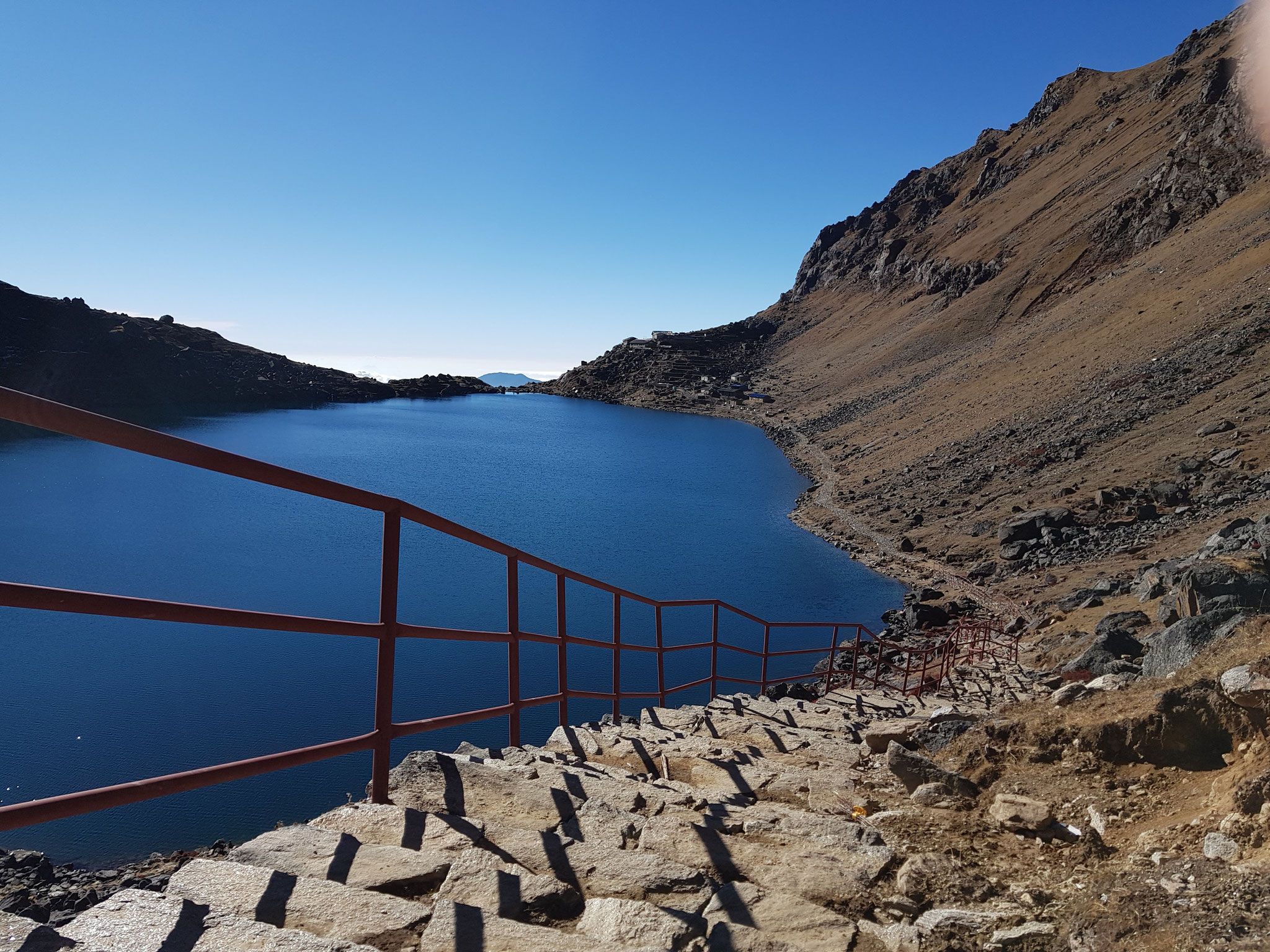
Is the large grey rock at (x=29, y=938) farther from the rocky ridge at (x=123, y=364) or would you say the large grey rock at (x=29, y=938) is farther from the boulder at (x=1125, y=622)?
the rocky ridge at (x=123, y=364)

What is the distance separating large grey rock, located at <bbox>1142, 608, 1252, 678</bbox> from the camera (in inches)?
244

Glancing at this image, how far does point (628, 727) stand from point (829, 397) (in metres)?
72.9

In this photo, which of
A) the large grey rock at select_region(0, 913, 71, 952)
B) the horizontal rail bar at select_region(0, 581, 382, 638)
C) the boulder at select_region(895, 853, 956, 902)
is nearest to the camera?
the large grey rock at select_region(0, 913, 71, 952)

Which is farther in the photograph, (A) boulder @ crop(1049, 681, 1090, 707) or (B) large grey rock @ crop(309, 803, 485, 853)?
(A) boulder @ crop(1049, 681, 1090, 707)

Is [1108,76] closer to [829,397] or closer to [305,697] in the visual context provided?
[829,397]

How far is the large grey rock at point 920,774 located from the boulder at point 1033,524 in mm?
23550

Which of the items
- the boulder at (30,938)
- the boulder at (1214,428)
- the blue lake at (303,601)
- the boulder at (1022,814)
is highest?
the boulder at (1214,428)

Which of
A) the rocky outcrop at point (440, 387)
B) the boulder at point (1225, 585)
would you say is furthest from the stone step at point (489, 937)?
the rocky outcrop at point (440, 387)

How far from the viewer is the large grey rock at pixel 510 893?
2400mm

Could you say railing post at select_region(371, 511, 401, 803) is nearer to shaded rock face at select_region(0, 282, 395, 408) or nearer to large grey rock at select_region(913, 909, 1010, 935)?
large grey rock at select_region(913, 909, 1010, 935)

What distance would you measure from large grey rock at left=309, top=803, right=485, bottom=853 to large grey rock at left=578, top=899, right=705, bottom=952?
63 centimetres

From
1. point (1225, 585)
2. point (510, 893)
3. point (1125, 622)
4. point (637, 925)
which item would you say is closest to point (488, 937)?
point (510, 893)

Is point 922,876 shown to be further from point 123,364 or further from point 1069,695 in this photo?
point 123,364

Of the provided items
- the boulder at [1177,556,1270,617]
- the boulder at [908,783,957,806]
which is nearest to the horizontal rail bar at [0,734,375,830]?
the boulder at [908,783,957,806]
